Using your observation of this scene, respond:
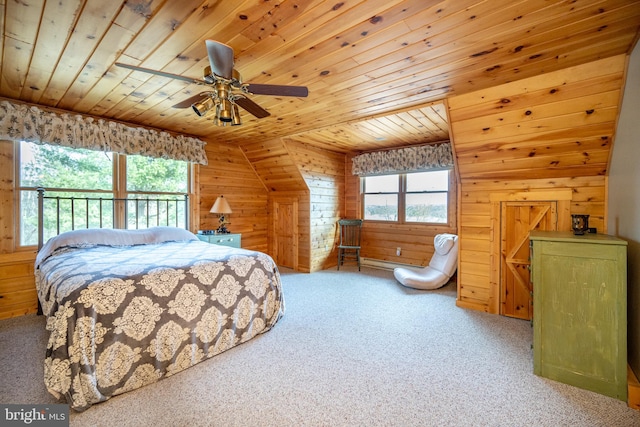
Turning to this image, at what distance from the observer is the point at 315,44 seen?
71.6 inches

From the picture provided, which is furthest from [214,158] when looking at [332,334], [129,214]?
[332,334]

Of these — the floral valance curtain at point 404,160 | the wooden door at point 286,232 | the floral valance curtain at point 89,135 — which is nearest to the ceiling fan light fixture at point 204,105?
the floral valance curtain at point 89,135

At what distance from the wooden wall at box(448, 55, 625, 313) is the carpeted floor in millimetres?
796

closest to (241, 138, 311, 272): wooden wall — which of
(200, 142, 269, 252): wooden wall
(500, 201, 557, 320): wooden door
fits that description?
(200, 142, 269, 252): wooden wall

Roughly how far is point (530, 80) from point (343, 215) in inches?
153

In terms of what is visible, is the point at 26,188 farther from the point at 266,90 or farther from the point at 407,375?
the point at 407,375

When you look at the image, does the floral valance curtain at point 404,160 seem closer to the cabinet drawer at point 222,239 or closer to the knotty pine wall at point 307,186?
the knotty pine wall at point 307,186

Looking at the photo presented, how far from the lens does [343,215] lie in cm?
576

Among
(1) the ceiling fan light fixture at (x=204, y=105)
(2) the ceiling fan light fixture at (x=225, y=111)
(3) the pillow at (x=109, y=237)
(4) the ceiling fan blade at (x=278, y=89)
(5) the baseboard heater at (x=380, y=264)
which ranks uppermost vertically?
(4) the ceiling fan blade at (x=278, y=89)

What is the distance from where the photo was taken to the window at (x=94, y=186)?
10.1 feet

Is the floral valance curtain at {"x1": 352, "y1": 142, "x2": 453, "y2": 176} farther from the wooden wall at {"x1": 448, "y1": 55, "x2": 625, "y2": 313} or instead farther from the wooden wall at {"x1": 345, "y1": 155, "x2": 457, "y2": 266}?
the wooden wall at {"x1": 448, "y1": 55, "x2": 625, "y2": 313}

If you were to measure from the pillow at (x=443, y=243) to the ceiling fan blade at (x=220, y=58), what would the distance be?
11.9 feet

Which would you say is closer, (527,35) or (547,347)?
(527,35)

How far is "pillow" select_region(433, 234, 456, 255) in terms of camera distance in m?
4.09
